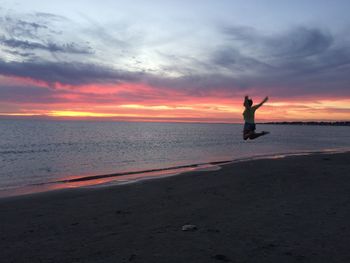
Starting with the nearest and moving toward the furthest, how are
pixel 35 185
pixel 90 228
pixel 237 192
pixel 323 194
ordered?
pixel 90 228, pixel 323 194, pixel 237 192, pixel 35 185

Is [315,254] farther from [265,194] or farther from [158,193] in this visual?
[158,193]

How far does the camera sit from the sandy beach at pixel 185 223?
6.23 m

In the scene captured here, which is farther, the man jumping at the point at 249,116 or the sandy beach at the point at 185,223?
the man jumping at the point at 249,116

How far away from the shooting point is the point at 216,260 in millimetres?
5781

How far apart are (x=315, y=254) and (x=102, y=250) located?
378 cm

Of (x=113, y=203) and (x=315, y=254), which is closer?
(x=315, y=254)

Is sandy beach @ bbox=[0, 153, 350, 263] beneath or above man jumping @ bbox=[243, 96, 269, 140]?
beneath

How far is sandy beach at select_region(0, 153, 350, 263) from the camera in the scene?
6.23 meters

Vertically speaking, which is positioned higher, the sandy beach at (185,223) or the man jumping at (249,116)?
the man jumping at (249,116)

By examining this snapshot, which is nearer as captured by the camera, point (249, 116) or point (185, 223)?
point (185, 223)

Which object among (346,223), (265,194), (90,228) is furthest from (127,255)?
(265,194)

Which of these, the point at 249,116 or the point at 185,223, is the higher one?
the point at 249,116

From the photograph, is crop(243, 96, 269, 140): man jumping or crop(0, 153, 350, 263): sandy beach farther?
crop(243, 96, 269, 140): man jumping

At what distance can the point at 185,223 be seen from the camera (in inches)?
324
